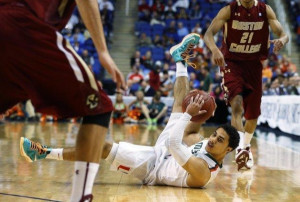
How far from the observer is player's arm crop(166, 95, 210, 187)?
4.18 m

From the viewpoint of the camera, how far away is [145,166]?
4562 millimetres

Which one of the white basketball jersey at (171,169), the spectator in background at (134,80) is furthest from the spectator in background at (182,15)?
the white basketball jersey at (171,169)

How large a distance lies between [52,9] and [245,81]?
13.1 ft

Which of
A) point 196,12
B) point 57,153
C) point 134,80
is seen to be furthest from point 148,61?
point 57,153

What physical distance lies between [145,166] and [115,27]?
57.1 feet

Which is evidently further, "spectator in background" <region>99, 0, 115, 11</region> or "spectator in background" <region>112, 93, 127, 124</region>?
"spectator in background" <region>99, 0, 115, 11</region>

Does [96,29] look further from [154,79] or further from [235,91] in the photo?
[154,79]

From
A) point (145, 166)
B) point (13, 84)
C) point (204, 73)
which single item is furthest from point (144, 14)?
point (13, 84)

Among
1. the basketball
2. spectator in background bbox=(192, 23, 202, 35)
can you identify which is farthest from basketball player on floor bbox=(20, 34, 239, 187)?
spectator in background bbox=(192, 23, 202, 35)

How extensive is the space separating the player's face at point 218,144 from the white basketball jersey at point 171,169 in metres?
0.05

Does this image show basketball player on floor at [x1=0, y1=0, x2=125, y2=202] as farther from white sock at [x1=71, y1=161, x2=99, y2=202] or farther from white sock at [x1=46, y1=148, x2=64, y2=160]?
white sock at [x1=46, y1=148, x2=64, y2=160]

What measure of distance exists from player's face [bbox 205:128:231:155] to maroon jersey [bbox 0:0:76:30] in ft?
7.24

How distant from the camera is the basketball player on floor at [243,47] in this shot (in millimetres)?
6133

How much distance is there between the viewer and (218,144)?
4.54 m
